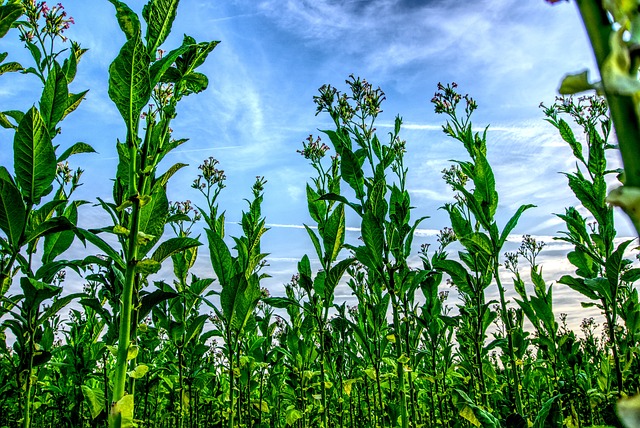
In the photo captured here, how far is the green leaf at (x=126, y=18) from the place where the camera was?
80.9 inches

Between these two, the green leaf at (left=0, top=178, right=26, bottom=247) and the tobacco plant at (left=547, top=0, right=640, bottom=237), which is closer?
the tobacco plant at (left=547, top=0, right=640, bottom=237)

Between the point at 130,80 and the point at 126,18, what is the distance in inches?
11.5

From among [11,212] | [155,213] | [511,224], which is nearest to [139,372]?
[155,213]

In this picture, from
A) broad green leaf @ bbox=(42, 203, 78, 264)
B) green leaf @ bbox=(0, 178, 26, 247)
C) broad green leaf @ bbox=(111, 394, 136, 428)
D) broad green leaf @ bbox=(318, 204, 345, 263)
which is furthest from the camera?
broad green leaf @ bbox=(318, 204, 345, 263)

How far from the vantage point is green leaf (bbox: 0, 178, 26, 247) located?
2094 mm

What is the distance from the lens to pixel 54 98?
2.58 m

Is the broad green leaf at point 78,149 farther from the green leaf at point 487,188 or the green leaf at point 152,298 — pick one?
the green leaf at point 487,188

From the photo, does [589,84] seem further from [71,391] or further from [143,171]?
[71,391]

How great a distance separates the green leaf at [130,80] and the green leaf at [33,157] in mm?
457

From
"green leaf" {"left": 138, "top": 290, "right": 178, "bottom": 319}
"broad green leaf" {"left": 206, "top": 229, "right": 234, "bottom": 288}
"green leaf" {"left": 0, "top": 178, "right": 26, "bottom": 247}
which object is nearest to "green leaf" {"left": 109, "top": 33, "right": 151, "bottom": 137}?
"green leaf" {"left": 0, "top": 178, "right": 26, "bottom": 247}

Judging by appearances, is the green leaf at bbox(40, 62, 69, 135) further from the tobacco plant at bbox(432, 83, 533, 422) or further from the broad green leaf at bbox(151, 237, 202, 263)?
the tobacco plant at bbox(432, 83, 533, 422)

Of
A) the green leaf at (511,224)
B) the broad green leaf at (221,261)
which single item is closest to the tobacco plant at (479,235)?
the green leaf at (511,224)

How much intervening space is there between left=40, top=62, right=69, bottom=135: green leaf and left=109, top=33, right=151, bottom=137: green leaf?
70 cm

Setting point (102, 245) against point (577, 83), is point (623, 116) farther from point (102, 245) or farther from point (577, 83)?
point (102, 245)
